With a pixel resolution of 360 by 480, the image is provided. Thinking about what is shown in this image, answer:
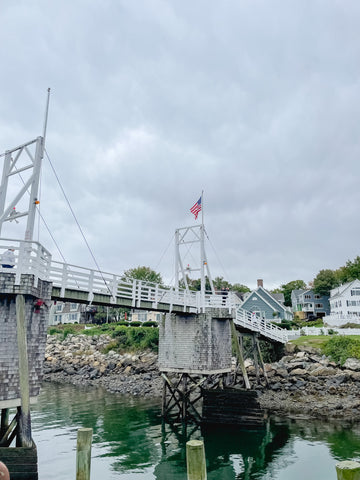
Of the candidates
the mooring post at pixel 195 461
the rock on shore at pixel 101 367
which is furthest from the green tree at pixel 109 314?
the mooring post at pixel 195 461

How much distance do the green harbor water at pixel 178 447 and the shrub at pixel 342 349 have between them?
886 centimetres

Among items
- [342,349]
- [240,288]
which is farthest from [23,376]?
[240,288]

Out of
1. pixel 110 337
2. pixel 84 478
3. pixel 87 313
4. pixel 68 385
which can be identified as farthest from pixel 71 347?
pixel 84 478

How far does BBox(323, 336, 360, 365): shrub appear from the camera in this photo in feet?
89.1

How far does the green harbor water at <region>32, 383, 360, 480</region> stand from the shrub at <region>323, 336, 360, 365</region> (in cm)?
886

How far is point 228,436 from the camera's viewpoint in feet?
60.4

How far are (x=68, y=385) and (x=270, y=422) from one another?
24029mm

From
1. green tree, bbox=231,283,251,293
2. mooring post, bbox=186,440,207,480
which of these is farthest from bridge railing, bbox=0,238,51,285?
green tree, bbox=231,283,251,293

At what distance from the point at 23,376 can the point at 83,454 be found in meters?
3.08

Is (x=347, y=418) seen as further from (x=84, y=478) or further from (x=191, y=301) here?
(x=84, y=478)

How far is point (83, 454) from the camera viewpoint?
30.2 feet

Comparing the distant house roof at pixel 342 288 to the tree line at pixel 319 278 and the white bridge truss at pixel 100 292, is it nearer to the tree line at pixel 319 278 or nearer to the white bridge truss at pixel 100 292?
the tree line at pixel 319 278

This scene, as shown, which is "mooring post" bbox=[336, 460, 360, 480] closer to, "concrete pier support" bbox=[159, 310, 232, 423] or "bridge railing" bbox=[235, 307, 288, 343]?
"concrete pier support" bbox=[159, 310, 232, 423]

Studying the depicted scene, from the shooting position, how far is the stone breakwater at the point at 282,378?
74.1 ft
